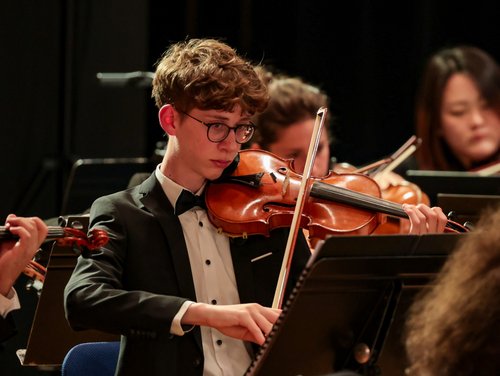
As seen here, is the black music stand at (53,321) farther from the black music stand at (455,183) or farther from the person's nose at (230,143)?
the black music stand at (455,183)

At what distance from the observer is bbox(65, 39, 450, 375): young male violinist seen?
6.19 ft

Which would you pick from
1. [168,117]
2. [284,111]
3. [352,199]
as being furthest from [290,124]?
[168,117]

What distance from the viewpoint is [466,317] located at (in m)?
1.15

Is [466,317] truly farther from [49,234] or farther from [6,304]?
[6,304]

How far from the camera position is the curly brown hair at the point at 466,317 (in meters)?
1.13

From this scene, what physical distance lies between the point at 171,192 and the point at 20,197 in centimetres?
212

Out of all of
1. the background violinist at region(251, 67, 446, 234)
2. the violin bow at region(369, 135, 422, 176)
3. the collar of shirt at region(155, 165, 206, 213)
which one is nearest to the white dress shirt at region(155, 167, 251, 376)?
the collar of shirt at region(155, 165, 206, 213)

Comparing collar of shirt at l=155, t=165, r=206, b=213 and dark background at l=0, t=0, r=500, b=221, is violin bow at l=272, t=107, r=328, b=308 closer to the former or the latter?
collar of shirt at l=155, t=165, r=206, b=213

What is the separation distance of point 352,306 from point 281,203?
0.55 meters

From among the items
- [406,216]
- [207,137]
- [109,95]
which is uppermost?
[207,137]

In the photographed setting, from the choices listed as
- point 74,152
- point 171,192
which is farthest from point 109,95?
point 171,192

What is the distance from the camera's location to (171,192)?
214 cm

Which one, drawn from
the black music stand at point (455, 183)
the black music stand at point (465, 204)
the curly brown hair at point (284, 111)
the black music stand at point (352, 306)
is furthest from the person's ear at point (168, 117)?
the black music stand at point (455, 183)

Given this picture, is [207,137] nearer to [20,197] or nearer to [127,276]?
[127,276]
